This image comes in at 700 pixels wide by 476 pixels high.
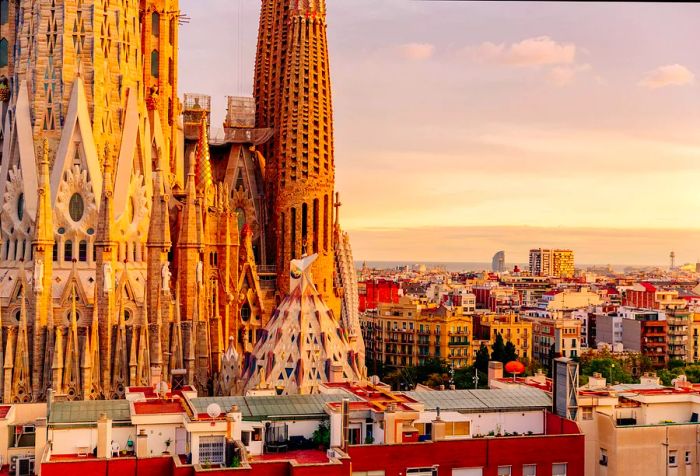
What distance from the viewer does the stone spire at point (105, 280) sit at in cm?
3325

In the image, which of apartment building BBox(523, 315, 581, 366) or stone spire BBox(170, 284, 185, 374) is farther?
apartment building BBox(523, 315, 581, 366)

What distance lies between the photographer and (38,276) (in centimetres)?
3269

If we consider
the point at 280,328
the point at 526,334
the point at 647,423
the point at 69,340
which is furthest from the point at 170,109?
the point at 526,334

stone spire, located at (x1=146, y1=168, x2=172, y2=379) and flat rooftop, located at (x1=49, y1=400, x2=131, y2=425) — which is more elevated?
stone spire, located at (x1=146, y1=168, x2=172, y2=379)

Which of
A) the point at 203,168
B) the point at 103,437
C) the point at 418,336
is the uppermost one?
the point at 203,168

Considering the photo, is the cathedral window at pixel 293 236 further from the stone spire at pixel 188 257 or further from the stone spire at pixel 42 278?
the stone spire at pixel 42 278

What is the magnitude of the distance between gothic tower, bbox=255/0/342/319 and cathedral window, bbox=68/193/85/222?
1094 centimetres

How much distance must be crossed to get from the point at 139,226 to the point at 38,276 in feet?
15.7

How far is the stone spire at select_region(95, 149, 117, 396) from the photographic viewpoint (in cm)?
3325

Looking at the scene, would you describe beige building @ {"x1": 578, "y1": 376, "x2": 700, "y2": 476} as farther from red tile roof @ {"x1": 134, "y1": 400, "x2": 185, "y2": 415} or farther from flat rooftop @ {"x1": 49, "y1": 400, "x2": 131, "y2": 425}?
flat rooftop @ {"x1": 49, "y1": 400, "x2": 131, "y2": 425}

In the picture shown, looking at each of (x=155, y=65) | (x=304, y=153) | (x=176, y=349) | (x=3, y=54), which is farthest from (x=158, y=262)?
(x=155, y=65)

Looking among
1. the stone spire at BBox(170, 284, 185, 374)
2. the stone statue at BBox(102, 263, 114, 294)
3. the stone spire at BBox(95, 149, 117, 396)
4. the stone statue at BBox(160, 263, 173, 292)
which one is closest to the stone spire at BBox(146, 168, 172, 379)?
the stone statue at BBox(160, 263, 173, 292)

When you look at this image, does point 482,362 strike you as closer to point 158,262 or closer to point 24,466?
point 158,262

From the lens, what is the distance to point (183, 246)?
1471 inches
